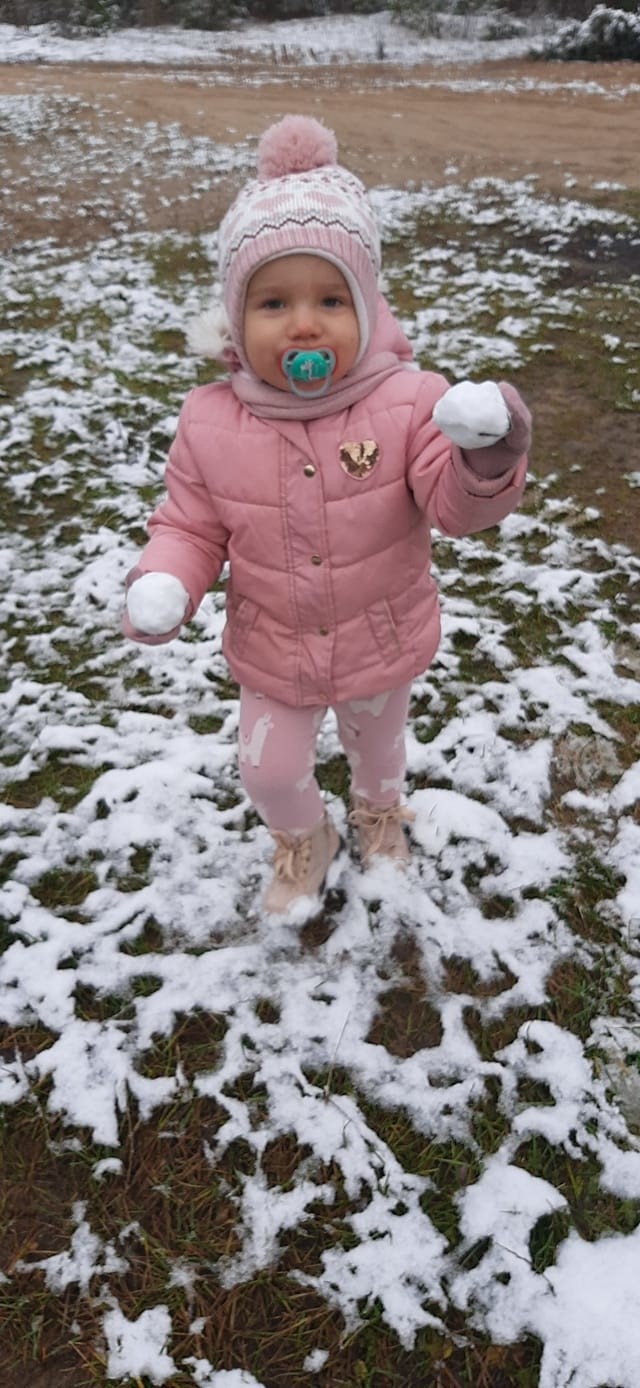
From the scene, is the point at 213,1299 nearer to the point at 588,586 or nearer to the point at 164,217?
the point at 588,586

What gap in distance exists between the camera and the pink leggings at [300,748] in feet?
6.37

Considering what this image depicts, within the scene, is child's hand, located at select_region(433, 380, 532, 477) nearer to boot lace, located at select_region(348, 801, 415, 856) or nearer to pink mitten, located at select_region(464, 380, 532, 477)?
pink mitten, located at select_region(464, 380, 532, 477)

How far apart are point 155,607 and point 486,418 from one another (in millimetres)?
652

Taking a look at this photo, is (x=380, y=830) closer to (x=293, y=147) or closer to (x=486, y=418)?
(x=486, y=418)

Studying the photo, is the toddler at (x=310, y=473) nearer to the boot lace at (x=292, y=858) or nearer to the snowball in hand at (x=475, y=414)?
the snowball in hand at (x=475, y=414)

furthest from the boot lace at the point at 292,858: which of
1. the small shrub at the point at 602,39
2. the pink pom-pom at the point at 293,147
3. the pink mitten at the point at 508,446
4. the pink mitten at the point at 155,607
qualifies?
the small shrub at the point at 602,39

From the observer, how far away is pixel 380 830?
7.99 feet

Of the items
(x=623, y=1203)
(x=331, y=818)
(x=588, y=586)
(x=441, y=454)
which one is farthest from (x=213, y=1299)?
(x=588, y=586)

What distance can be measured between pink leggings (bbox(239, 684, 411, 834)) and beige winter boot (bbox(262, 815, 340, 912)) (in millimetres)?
95

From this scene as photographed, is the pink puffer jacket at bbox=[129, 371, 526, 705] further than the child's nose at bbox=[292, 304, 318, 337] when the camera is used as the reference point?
Yes

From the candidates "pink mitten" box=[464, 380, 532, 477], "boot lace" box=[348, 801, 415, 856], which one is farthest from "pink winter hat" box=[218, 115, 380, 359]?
"boot lace" box=[348, 801, 415, 856]

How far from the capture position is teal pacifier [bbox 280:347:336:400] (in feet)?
4.89

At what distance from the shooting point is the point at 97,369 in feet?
17.5

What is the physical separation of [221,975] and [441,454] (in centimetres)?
146
